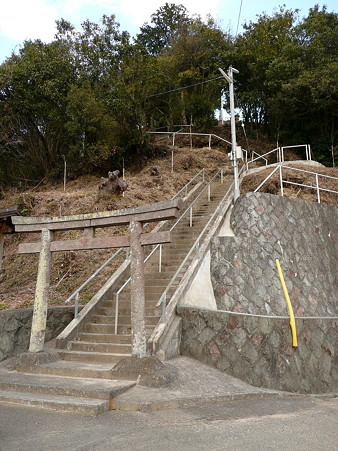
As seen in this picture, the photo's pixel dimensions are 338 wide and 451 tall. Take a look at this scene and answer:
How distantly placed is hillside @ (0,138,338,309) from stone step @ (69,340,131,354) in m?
2.17

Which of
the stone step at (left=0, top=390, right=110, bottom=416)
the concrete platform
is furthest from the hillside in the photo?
the stone step at (left=0, top=390, right=110, bottom=416)

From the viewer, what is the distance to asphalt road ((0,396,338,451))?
3555mm

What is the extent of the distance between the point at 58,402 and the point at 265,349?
3553mm

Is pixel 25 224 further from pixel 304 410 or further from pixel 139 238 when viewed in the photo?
pixel 304 410

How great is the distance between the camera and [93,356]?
6418 millimetres

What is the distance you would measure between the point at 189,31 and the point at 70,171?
15814mm

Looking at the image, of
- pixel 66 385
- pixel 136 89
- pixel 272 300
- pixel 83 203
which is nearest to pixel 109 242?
pixel 66 385

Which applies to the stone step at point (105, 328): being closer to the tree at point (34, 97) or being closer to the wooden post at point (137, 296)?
the wooden post at point (137, 296)

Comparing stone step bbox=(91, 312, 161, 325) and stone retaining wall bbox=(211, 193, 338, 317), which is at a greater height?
stone retaining wall bbox=(211, 193, 338, 317)

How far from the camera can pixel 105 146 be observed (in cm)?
1722

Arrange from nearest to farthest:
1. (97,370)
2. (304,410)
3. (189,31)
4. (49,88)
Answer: (304,410) → (97,370) → (49,88) → (189,31)

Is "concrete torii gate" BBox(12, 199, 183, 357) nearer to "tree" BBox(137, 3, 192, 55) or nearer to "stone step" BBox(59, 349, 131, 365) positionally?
"stone step" BBox(59, 349, 131, 365)

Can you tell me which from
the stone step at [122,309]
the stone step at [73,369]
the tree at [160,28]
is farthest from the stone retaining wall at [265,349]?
the tree at [160,28]

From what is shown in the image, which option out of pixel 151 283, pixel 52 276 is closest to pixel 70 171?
pixel 52 276
